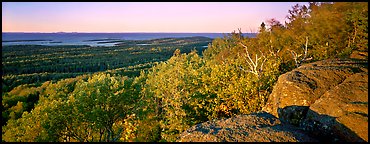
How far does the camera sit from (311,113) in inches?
449

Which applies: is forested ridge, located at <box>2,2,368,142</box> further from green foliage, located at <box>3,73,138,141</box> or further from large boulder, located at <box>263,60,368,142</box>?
large boulder, located at <box>263,60,368,142</box>

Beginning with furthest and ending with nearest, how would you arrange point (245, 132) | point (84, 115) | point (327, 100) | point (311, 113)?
point (84, 115) → point (327, 100) → point (311, 113) → point (245, 132)

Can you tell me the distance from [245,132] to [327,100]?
482 centimetres

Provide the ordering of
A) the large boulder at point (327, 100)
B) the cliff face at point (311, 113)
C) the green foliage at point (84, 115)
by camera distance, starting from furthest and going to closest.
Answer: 1. the green foliage at point (84, 115)
2. the large boulder at point (327, 100)
3. the cliff face at point (311, 113)

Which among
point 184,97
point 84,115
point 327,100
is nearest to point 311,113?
point 327,100

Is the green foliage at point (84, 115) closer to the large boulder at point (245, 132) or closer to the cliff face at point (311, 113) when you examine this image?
the large boulder at point (245, 132)

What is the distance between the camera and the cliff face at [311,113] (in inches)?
370

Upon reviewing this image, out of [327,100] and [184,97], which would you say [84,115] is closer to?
[184,97]

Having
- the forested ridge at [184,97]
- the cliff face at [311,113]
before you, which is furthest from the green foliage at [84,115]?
the cliff face at [311,113]

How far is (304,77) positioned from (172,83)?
13.6 metres

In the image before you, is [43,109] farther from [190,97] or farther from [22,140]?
[190,97]

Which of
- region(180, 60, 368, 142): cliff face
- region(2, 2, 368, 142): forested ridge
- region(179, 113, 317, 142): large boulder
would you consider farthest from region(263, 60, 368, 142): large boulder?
region(2, 2, 368, 142): forested ridge

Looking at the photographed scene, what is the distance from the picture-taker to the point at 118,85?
2495 centimetres

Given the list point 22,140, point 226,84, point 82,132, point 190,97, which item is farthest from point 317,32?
point 22,140
